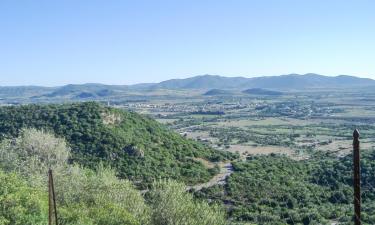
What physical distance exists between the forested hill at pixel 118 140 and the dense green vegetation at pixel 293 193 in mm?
6453

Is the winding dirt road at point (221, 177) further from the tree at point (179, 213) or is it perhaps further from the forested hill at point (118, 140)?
the tree at point (179, 213)

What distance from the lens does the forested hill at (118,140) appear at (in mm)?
61688

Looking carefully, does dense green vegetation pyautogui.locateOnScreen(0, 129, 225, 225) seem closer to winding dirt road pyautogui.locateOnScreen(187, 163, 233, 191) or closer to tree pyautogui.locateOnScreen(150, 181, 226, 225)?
tree pyautogui.locateOnScreen(150, 181, 226, 225)

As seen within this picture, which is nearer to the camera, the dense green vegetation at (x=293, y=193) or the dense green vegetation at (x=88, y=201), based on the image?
the dense green vegetation at (x=88, y=201)

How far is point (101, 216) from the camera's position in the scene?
29.5 m

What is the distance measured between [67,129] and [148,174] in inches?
677

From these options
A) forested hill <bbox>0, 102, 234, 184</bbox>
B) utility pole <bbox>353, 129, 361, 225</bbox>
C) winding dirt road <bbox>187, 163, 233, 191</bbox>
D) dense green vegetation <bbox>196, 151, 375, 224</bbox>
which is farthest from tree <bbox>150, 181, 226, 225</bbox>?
forested hill <bbox>0, 102, 234, 184</bbox>

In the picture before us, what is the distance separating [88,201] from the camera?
36.5 m

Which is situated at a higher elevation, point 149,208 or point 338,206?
point 149,208

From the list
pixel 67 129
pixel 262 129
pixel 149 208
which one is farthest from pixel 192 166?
pixel 262 129

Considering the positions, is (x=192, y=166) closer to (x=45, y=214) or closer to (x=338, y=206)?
(x=338, y=206)

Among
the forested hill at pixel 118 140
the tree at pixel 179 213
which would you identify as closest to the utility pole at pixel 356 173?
the tree at pixel 179 213

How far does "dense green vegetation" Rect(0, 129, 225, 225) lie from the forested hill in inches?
498

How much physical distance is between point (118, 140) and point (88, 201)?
30.7 meters
